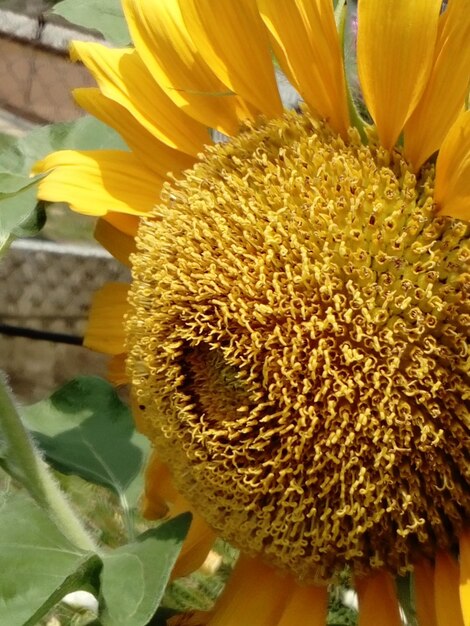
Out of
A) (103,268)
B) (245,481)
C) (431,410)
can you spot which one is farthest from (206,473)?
(103,268)

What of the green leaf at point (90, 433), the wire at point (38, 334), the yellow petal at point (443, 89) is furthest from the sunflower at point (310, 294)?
the wire at point (38, 334)

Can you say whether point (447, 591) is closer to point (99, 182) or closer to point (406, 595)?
point (406, 595)

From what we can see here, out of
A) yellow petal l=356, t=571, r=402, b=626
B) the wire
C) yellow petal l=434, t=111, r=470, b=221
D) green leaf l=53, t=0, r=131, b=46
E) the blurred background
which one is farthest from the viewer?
the blurred background

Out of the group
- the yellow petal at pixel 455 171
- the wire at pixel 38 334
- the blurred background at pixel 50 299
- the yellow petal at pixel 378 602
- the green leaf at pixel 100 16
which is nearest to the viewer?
the yellow petal at pixel 455 171

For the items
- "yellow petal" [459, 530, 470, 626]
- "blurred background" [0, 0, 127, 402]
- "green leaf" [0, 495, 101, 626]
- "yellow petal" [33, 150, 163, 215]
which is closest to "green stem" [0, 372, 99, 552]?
"green leaf" [0, 495, 101, 626]

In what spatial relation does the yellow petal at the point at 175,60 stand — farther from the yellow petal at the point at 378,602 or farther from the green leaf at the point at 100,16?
the yellow petal at the point at 378,602

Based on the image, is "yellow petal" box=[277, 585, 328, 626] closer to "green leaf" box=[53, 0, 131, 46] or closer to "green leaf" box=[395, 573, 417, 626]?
"green leaf" box=[395, 573, 417, 626]

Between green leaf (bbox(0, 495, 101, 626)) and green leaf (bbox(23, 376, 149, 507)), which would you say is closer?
green leaf (bbox(0, 495, 101, 626))
